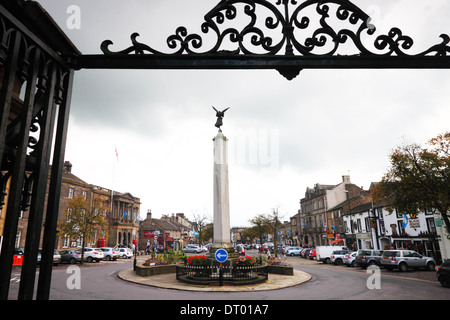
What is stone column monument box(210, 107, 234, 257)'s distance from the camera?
1655cm

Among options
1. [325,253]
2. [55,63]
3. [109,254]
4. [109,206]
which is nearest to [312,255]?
[325,253]

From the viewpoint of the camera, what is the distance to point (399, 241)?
36062 mm

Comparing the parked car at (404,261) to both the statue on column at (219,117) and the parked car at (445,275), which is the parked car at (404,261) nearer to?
the parked car at (445,275)

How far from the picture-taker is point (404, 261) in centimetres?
2316

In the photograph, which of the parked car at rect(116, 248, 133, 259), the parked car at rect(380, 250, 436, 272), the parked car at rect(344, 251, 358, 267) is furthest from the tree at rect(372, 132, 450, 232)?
the parked car at rect(116, 248, 133, 259)

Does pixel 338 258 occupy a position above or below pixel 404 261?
below

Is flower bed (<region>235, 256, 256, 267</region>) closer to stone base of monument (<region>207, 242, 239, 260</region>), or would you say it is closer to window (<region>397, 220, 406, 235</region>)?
stone base of monument (<region>207, 242, 239, 260</region>)

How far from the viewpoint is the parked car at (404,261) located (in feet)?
76.0

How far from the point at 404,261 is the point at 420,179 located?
24.3 ft

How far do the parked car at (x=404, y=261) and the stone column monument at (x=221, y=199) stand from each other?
1494cm

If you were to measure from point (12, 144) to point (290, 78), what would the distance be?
259cm

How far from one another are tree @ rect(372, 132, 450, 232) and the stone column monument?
42.6 ft

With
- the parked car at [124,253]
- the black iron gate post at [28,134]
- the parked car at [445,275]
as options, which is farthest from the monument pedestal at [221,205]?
the parked car at [124,253]

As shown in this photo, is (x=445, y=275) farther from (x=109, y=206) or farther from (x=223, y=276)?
(x=109, y=206)
